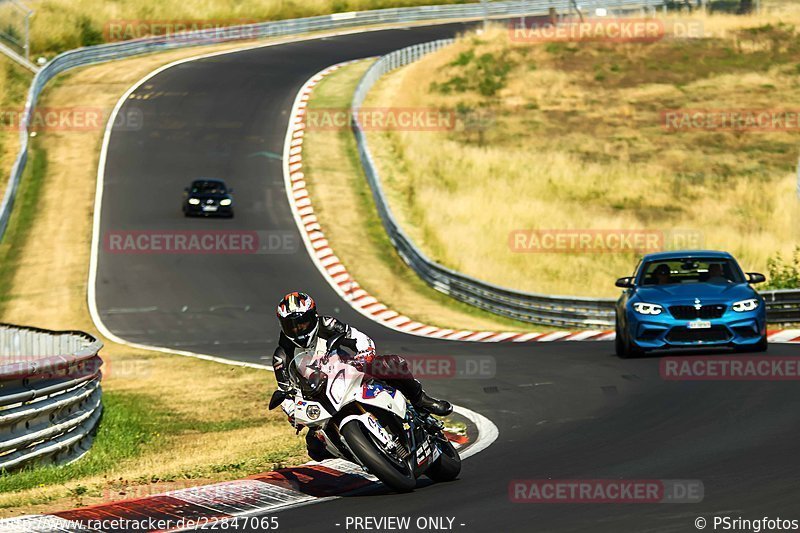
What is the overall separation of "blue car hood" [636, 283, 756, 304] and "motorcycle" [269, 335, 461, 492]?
30.1 feet

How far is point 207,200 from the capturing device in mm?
38250

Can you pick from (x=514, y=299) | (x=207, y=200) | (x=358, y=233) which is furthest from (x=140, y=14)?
(x=514, y=299)

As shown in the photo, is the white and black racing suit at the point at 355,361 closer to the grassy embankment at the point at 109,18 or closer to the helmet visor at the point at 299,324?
the helmet visor at the point at 299,324

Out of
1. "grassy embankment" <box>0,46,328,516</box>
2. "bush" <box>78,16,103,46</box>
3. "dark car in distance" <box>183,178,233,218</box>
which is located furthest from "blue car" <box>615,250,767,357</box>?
"bush" <box>78,16,103,46</box>

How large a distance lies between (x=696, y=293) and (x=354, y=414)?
9886 millimetres

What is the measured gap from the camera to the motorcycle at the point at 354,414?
30.1 feet

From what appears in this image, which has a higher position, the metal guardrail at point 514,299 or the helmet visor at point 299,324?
the helmet visor at point 299,324

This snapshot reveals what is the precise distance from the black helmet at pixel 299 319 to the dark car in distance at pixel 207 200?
1155 inches

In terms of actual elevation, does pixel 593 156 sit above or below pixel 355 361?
below

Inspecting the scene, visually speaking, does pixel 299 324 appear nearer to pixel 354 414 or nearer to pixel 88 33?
pixel 354 414

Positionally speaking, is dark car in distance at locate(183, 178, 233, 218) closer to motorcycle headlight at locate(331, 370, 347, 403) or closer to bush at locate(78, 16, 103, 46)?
bush at locate(78, 16, 103, 46)

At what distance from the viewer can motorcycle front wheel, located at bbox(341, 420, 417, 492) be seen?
9.12m

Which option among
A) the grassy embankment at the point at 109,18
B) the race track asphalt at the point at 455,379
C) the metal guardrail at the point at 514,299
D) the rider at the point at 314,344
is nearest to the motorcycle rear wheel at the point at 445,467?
the race track asphalt at the point at 455,379

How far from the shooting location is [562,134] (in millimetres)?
50625
